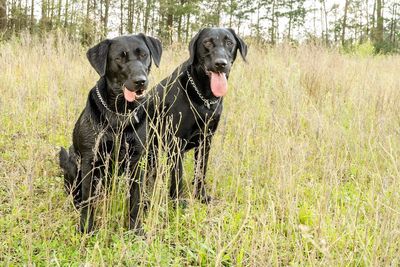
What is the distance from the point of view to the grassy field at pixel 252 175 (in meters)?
2.02

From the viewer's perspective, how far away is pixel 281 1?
2728 cm

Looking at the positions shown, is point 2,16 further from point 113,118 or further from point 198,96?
point 113,118

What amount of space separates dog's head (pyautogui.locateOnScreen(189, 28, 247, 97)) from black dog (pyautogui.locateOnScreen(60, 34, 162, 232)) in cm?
52

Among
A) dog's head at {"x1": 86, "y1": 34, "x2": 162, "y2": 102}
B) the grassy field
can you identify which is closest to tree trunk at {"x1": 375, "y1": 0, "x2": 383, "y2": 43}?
the grassy field

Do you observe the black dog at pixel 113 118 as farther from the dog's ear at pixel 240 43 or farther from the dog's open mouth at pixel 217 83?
the dog's ear at pixel 240 43

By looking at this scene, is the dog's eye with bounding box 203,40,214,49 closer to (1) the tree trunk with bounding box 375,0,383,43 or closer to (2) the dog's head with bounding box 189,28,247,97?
(2) the dog's head with bounding box 189,28,247,97

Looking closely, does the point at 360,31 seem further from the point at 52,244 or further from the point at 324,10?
the point at 52,244

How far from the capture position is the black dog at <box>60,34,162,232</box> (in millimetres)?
2551

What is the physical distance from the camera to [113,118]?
266 cm

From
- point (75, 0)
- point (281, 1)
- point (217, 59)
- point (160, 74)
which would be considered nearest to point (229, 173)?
point (217, 59)

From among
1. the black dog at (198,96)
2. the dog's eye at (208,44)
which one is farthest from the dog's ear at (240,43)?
the dog's eye at (208,44)

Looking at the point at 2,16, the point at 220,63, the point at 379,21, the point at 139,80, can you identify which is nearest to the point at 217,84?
the point at 220,63

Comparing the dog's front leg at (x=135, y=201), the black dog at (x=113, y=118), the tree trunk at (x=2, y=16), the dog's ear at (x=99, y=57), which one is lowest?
the dog's front leg at (x=135, y=201)

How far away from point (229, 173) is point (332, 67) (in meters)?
4.04
